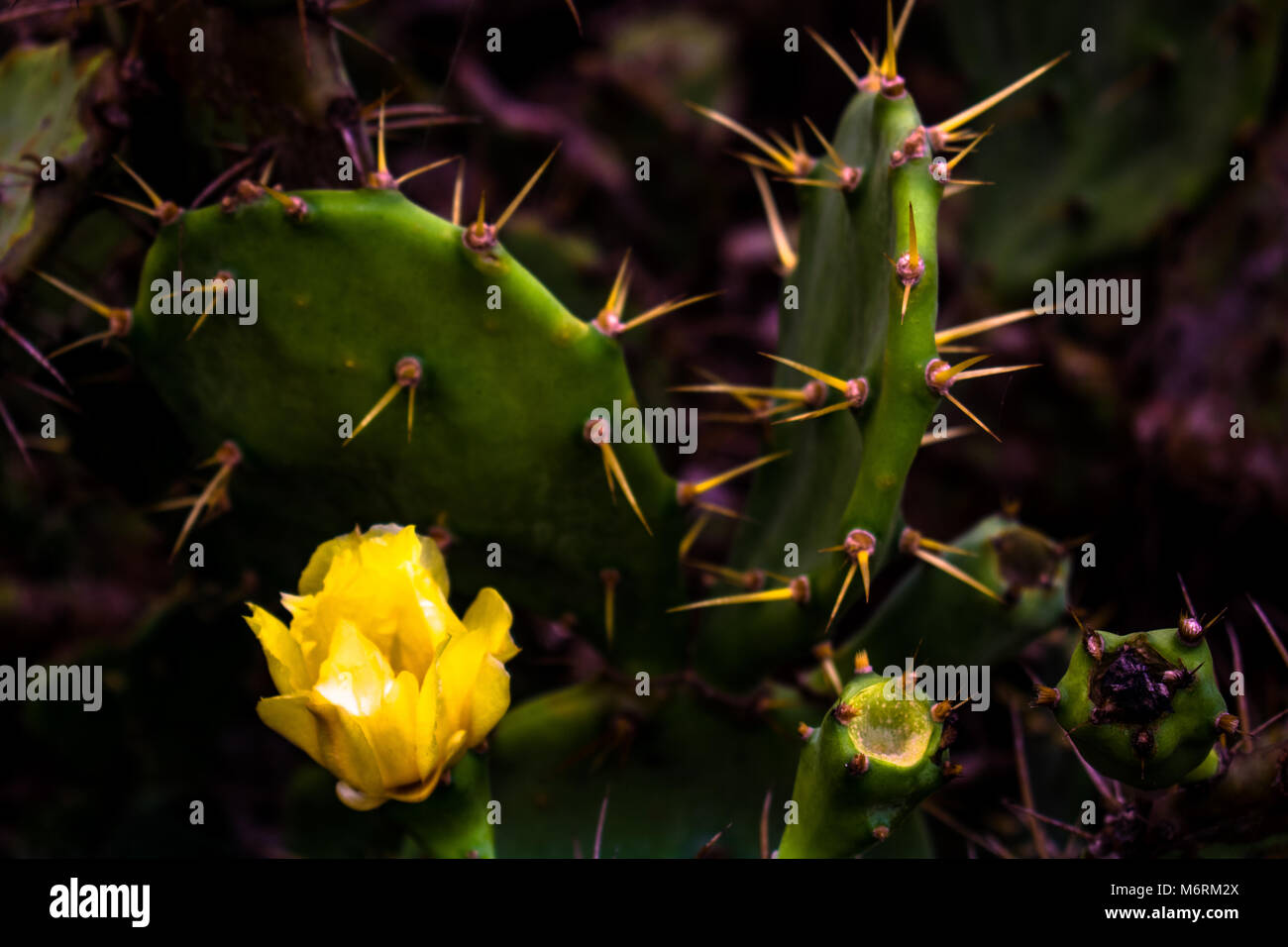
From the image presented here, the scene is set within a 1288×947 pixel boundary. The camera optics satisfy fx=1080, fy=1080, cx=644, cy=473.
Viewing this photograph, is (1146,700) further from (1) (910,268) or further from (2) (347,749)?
(2) (347,749)

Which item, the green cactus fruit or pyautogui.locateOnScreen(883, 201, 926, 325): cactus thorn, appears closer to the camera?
the green cactus fruit

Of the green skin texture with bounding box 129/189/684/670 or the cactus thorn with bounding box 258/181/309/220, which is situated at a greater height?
the cactus thorn with bounding box 258/181/309/220

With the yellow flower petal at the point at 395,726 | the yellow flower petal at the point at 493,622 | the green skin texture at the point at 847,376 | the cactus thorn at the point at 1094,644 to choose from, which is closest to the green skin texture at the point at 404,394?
the green skin texture at the point at 847,376

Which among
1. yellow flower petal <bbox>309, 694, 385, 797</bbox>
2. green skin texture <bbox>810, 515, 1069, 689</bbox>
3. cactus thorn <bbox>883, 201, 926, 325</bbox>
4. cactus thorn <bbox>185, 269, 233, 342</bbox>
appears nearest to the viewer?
yellow flower petal <bbox>309, 694, 385, 797</bbox>

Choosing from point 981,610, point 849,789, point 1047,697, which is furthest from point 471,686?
point 981,610

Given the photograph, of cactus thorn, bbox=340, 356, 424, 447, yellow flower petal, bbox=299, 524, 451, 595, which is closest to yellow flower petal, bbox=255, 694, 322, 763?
yellow flower petal, bbox=299, 524, 451, 595

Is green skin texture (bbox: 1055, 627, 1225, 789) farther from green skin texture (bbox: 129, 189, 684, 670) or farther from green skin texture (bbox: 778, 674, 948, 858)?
green skin texture (bbox: 129, 189, 684, 670)

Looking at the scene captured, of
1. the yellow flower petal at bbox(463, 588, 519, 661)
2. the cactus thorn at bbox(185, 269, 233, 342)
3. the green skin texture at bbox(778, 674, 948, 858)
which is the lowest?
the green skin texture at bbox(778, 674, 948, 858)
